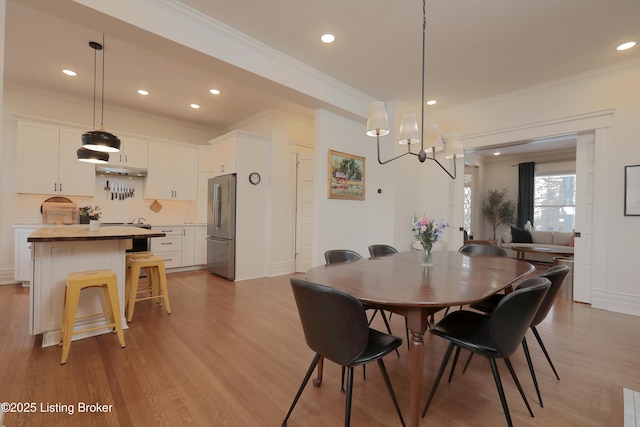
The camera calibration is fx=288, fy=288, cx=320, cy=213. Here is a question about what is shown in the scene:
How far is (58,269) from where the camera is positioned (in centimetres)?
250

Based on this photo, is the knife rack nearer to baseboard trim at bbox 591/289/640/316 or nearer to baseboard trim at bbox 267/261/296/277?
baseboard trim at bbox 267/261/296/277

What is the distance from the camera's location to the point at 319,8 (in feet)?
8.51

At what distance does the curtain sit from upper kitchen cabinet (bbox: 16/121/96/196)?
10.1 m

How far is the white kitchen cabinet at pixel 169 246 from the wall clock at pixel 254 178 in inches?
65.9

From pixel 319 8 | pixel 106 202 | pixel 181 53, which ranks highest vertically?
pixel 319 8

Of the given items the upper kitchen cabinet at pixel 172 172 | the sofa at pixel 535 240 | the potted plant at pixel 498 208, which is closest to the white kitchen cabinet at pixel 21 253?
the upper kitchen cabinet at pixel 172 172

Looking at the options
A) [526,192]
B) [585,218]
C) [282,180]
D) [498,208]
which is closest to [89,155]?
[282,180]

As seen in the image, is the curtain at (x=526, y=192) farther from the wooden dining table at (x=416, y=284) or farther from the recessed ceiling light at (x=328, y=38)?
the recessed ceiling light at (x=328, y=38)

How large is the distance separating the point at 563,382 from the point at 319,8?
138 inches

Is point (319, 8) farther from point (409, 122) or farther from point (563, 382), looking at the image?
point (563, 382)

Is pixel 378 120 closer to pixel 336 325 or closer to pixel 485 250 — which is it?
pixel 336 325

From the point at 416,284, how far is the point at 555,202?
848 centimetres

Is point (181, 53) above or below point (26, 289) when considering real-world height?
above

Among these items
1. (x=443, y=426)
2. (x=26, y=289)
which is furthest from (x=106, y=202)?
(x=443, y=426)
